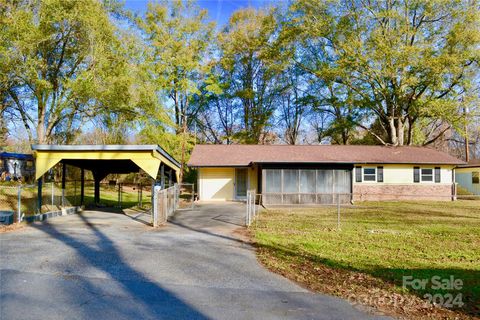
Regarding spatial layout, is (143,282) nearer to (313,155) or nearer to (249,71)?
(313,155)

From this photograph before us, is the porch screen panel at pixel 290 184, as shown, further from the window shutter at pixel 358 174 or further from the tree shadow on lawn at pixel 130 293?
the tree shadow on lawn at pixel 130 293

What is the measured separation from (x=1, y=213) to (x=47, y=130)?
1418cm

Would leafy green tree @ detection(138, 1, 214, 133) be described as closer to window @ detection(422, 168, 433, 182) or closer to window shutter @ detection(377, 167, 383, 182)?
window shutter @ detection(377, 167, 383, 182)

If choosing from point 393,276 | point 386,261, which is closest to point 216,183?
point 386,261

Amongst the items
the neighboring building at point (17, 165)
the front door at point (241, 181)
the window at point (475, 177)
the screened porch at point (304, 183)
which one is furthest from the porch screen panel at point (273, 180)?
the window at point (475, 177)

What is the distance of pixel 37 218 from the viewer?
533 inches

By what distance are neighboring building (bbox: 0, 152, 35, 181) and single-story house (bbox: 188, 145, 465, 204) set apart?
14.9 m

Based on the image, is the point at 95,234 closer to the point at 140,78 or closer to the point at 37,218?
the point at 37,218

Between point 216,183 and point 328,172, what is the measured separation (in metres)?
7.73

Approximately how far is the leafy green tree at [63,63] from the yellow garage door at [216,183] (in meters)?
6.59

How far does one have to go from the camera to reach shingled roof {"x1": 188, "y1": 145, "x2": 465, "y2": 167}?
85.3 feet

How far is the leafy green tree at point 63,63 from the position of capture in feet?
70.2

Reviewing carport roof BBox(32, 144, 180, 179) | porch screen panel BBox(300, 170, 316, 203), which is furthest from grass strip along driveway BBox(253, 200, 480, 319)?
porch screen panel BBox(300, 170, 316, 203)

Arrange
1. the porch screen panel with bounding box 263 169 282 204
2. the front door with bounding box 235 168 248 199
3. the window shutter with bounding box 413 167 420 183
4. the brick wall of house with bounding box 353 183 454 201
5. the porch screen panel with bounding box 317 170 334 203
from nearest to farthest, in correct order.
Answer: the porch screen panel with bounding box 263 169 282 204
the porch screen panel with bounding box 317 170 334 203
the front door with bounding box 235 168 248 199
the brick wall of house with bounding box 353 183 454 201
the window shutter with bounding box 413 167 420 183
